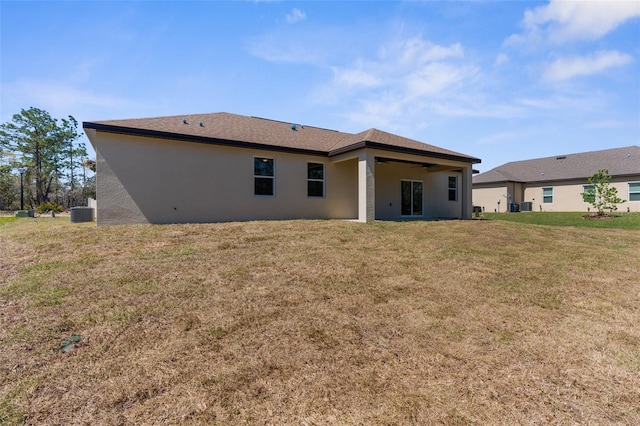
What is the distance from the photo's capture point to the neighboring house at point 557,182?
22484mm

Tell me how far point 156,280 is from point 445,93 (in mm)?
12238

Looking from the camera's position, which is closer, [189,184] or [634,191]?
[189,184]

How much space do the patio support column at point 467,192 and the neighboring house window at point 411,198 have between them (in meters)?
2.15

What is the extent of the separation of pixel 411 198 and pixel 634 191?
63.7ft

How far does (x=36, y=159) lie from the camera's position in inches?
1347

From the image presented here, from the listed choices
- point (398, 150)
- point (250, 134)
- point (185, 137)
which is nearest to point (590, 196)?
point (398, 150)

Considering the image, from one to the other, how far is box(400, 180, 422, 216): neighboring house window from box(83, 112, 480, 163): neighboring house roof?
2610 millimetres

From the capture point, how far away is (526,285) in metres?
5.34

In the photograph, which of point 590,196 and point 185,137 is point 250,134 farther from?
point 590,196

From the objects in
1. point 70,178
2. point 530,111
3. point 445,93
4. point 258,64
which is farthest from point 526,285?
point 70,178

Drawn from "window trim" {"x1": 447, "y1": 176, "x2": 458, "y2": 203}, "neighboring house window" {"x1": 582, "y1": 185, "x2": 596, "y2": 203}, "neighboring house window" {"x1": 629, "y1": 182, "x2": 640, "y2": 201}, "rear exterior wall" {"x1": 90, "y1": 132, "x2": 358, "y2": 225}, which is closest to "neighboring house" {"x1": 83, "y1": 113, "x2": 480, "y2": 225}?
"rear exterior wall" {"x1": 90, "y1": 132, "x2": 358, "y2": 225}

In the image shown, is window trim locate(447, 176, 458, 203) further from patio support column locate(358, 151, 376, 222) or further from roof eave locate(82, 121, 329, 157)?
roof eave locate(82, 121, 329, 157)

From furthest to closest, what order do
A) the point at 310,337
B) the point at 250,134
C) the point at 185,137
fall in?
the point at 250,134, the point at 185,137, the point at 310,337

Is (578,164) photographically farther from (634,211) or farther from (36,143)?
(36,143)
